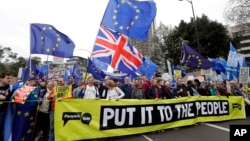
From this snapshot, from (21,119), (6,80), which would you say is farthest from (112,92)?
(6,80)

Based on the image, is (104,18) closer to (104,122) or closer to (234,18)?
(104,122)

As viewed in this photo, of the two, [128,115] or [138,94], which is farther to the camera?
[138,94]

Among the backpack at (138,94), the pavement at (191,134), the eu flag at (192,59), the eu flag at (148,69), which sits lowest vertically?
the pavement at (191,134)

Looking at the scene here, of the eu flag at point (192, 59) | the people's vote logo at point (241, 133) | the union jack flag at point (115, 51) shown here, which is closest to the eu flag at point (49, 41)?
the union jack flag at point (115, 51)

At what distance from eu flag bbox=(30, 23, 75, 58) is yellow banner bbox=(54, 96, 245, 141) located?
147 inches

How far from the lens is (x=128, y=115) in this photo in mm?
8555

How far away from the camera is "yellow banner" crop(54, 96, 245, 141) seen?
750 centimetres

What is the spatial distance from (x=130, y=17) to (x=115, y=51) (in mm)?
1270

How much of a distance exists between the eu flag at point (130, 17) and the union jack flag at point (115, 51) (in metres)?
0.25

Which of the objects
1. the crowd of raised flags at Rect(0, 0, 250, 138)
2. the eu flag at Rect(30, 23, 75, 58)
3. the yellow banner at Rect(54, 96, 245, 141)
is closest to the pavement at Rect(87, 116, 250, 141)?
the yellow banner at Rect(54, 96, 245, 141)

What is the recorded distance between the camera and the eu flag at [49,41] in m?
10.8

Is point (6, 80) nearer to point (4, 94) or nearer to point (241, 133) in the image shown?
point (4, 94)

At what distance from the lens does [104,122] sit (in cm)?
808

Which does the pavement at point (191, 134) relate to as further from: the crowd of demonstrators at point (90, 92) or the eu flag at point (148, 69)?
the eu flag at point (148, 69)
